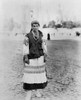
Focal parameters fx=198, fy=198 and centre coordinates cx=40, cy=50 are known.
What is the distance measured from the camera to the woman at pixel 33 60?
366 cm

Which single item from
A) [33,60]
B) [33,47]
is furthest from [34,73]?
[33,47]

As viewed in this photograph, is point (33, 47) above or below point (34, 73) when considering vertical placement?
above

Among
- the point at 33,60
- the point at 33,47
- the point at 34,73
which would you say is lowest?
the point at 34,73

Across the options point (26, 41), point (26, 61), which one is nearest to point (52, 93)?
point (26, 61)

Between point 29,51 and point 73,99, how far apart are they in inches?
51.0

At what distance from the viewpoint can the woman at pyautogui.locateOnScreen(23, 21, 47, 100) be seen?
366 centimetres

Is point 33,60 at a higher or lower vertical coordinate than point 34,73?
higher

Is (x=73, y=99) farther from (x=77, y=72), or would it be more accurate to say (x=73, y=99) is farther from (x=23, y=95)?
(x=77, y=72)

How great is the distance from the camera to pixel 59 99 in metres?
3.90

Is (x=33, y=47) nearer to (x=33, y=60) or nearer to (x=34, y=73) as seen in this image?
(x=33, y=60)

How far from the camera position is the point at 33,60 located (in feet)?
12.1

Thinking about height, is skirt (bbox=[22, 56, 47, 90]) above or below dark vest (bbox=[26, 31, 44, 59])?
below

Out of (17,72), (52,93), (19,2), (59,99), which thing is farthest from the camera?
(19,2)

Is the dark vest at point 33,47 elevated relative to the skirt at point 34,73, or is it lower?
elevated
